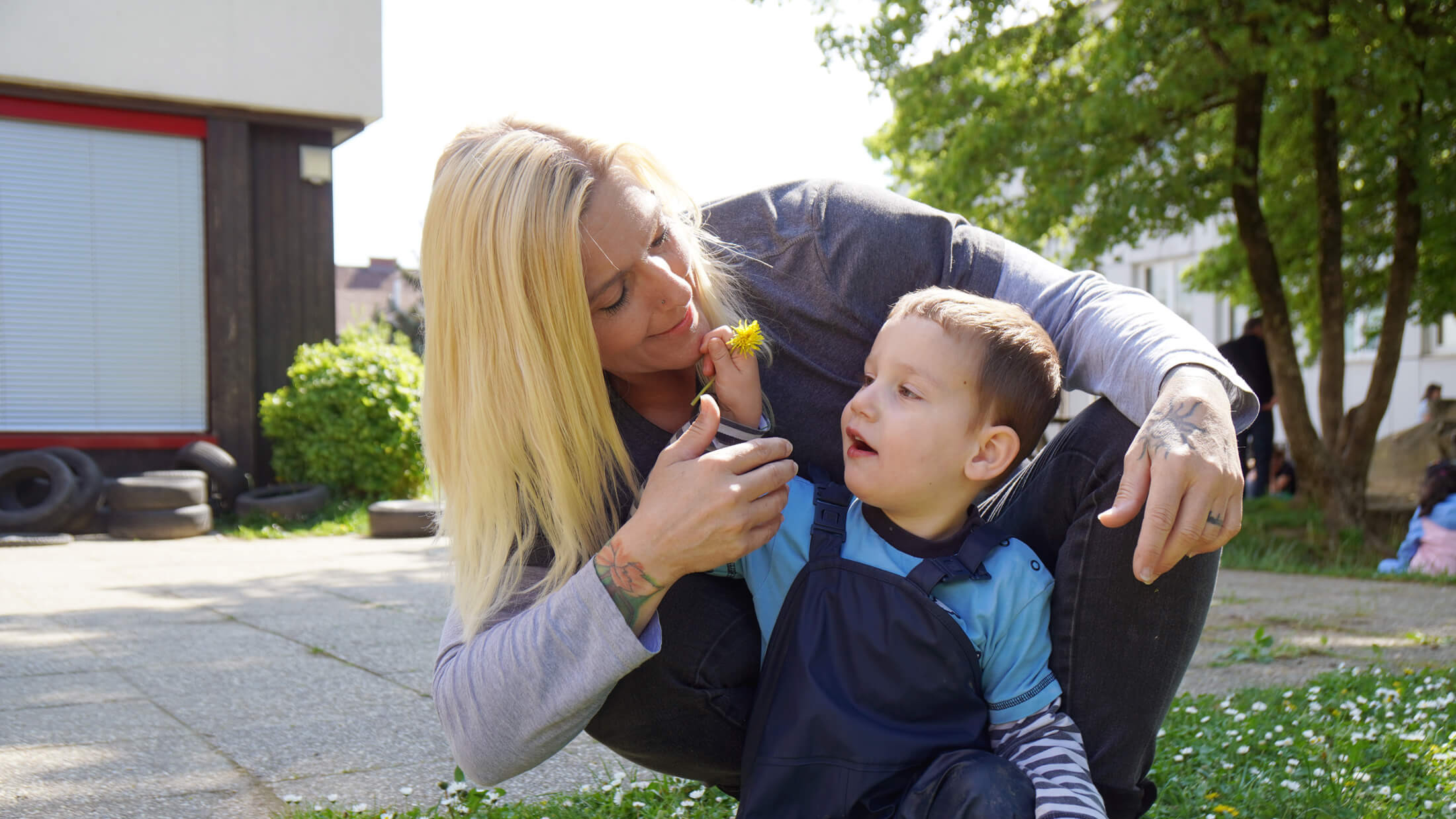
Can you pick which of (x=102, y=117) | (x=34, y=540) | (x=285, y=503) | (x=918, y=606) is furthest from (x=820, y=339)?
(x=102, y=117)

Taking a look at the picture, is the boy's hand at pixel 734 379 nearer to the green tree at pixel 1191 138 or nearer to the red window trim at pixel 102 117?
the green tree at pixel 1191 138

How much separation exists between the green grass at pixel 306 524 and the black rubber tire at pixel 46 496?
1084 millimetres

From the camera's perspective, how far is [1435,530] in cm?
661

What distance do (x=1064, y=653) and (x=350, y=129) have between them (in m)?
10.2

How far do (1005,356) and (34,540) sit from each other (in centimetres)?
798

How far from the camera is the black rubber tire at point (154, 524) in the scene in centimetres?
837

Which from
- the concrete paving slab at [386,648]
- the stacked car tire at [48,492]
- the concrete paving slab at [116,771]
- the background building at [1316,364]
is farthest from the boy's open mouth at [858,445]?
the background building at [1316,364]

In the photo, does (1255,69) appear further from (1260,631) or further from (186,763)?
(186,763)

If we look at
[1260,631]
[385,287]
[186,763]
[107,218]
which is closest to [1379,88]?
[1260,631]

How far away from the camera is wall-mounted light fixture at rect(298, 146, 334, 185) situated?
34.0ft

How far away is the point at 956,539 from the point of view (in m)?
1.86

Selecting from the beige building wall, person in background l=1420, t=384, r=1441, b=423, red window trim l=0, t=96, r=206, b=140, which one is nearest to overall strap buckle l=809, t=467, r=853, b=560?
the beige building wall

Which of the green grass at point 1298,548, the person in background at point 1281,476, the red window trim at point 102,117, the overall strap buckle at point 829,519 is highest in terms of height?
the red window trim at point 102,117

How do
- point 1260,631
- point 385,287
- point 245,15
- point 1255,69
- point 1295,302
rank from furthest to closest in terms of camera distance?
point 385,287 → point 1295,302 → point 245,15 → point 1255,69 → point 1260,631
